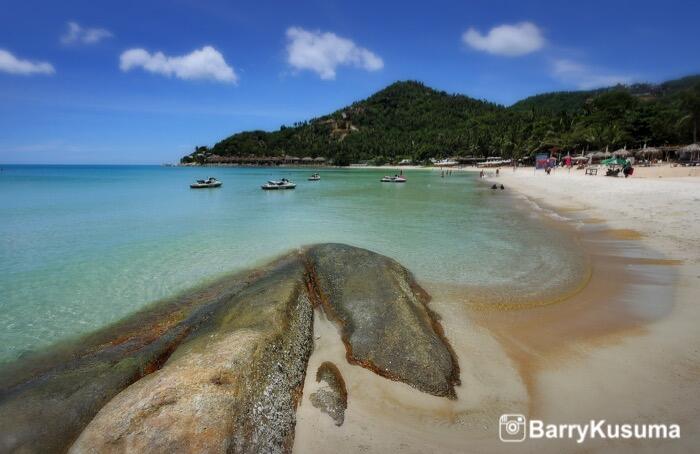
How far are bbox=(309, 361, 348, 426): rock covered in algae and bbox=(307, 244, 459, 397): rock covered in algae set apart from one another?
1.64 feet

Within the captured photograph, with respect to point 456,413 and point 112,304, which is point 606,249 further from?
point 112,304

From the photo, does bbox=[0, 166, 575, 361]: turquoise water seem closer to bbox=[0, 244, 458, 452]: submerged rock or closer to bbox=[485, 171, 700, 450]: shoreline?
bbox=[485, 171, 700, 450]: shoreline

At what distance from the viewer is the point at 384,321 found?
6871 mm

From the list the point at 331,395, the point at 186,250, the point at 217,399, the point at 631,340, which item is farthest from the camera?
the point at 186,250

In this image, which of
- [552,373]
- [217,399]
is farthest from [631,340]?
[217,399]

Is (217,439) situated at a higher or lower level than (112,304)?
higher

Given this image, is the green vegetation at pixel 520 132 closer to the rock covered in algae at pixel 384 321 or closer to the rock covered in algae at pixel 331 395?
the rock covered in algae at pixel 384 321

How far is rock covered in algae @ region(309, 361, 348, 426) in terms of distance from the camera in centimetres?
507

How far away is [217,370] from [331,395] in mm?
1748

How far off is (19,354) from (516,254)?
14.9m

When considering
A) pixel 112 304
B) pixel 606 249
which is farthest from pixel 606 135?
pixel 112 304

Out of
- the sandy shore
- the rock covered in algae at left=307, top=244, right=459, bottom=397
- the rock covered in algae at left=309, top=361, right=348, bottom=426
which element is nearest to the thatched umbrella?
the sandy shore

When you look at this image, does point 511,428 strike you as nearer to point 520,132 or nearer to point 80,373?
point 80,373

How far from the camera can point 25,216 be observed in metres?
26.6
